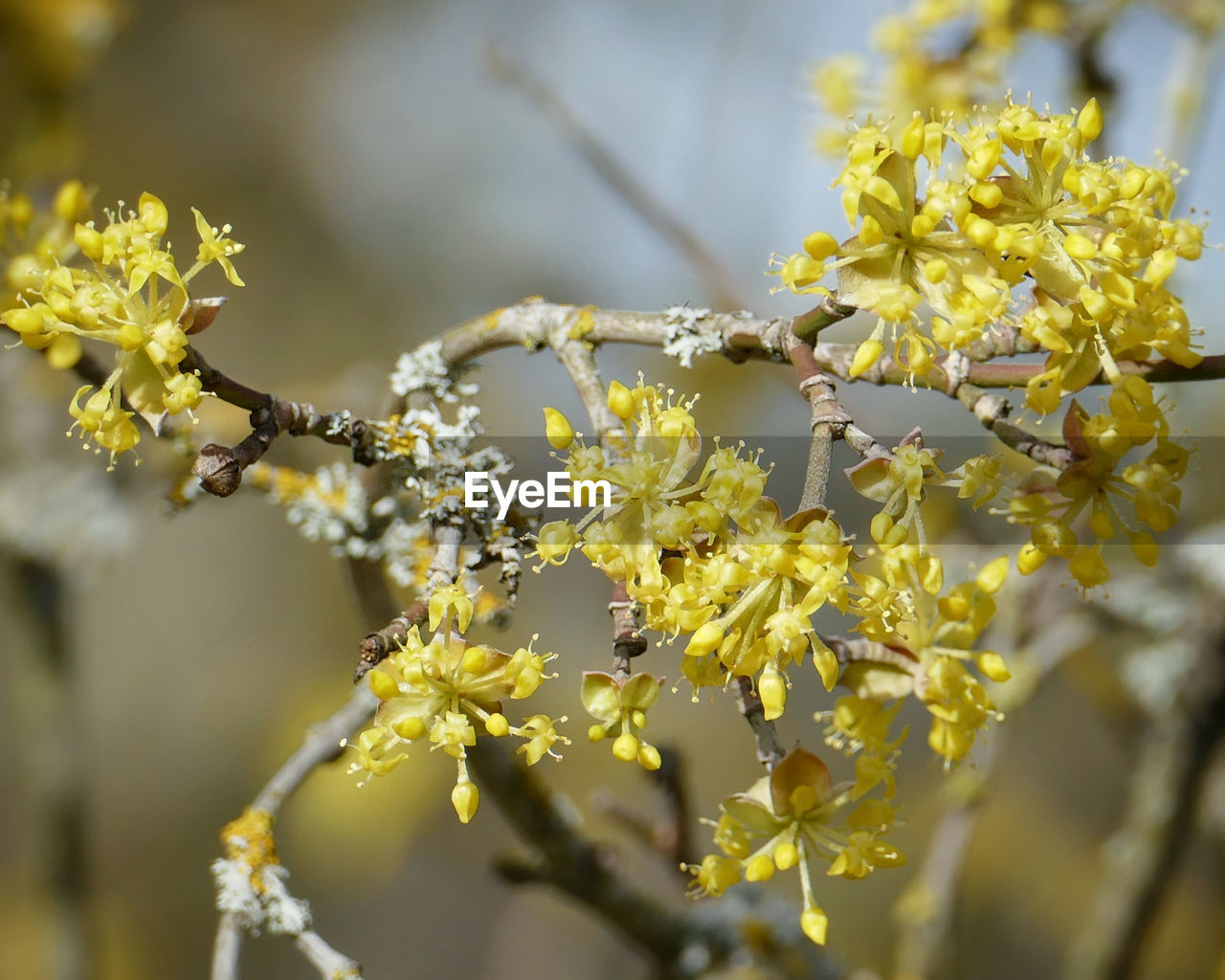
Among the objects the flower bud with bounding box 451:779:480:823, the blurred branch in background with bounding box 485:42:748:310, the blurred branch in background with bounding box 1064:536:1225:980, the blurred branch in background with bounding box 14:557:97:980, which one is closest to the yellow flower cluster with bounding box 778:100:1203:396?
the flower bud with bounding box 451:779:480:823

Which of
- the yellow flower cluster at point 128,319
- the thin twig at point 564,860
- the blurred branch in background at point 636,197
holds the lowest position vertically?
the thin twig at point 564,860

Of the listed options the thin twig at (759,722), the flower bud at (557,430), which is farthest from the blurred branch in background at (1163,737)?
the flower bud at (557,430)

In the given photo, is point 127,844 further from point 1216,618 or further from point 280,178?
point 1216,618

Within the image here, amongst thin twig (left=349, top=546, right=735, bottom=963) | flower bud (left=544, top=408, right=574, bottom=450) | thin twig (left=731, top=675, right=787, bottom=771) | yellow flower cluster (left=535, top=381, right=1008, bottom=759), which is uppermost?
flower bud (left=544, top=408, right=574, bottom=450)

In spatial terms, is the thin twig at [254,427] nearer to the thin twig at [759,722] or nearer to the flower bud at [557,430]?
the flower bud at [557,430]

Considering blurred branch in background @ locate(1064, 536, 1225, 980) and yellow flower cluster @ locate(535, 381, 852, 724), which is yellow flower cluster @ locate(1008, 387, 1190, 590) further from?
blurred branch in background @ locate(1064, 536, 1225, 980)
